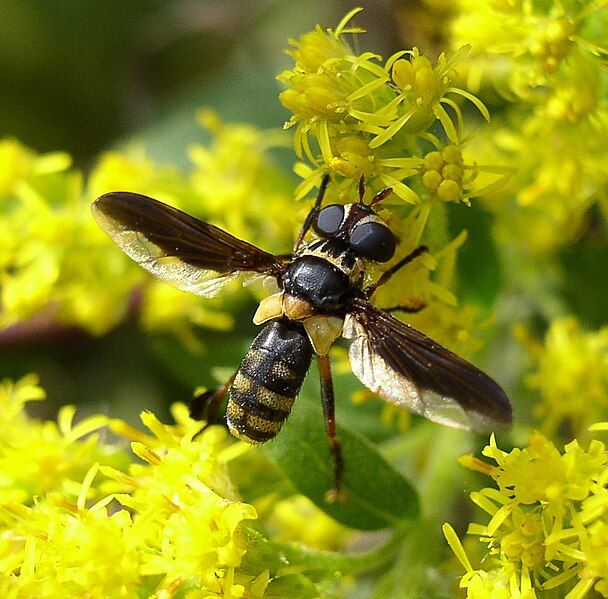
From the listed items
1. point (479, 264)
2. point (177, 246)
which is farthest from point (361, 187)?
point (479, 264)

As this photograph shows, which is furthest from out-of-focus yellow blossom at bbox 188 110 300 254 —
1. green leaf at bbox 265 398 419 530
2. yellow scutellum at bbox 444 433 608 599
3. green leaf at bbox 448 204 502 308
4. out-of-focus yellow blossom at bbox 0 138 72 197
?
yellow scutellum at bbox 444 433 608 599

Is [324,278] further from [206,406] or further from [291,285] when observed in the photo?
[206,406]

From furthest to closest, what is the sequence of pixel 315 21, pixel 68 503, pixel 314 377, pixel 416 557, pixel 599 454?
pixel 315 21 → pixel 314 377 → pixel 416 557 → pixel 68 503 → pixel 599 454

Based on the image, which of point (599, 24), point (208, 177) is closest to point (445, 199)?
point (599, 24)

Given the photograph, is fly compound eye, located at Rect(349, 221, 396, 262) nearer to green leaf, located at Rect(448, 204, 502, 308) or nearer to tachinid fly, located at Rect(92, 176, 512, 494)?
tachinid fly, located at Rect(92, 176, 512, 494)

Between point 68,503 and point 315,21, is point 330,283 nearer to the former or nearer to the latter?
point 68,503

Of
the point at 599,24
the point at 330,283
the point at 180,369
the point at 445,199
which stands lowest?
the point at 180,369
